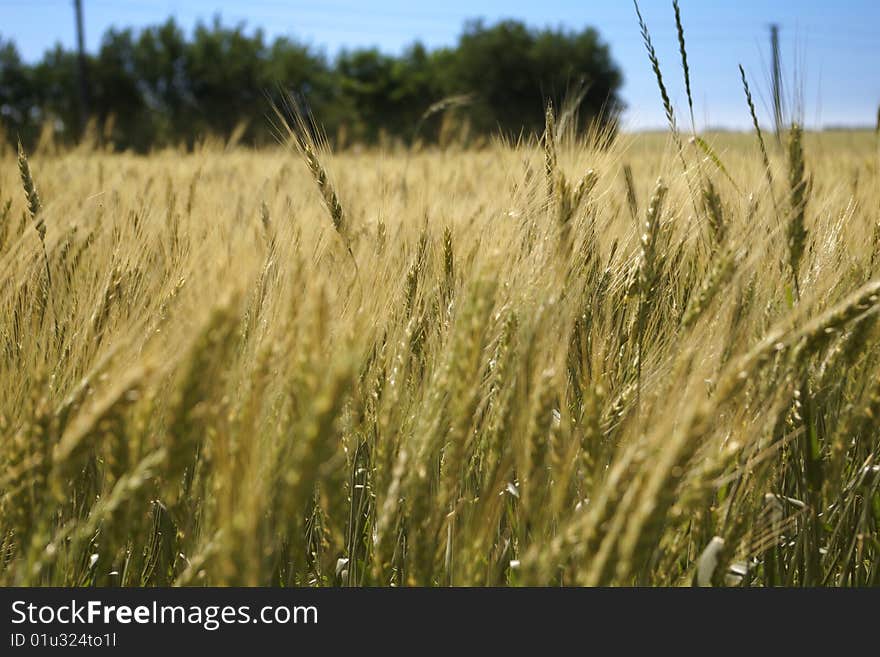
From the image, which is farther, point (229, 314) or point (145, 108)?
point (145, 108)

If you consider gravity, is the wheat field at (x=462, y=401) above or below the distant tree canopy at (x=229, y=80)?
below

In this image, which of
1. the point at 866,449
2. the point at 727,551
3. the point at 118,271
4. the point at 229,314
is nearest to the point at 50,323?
the point at 118,271

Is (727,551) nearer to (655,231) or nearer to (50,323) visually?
(655,231)

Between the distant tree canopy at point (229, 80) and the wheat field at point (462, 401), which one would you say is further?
the distant tree canopy at point (229, 80)

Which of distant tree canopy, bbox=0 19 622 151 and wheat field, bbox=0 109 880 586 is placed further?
distant tree canopy, bbox=0 19 622 151

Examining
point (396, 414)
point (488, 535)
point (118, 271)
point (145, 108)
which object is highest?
point (145, 108)

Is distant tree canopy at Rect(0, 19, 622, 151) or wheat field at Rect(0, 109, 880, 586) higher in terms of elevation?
distant tree canopy at Rect(0, 19, 622, 151)

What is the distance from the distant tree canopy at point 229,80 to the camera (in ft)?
95.7

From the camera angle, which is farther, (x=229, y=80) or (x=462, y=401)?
(x=229, y=80)

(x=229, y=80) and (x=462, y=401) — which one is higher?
(x=229, y=80)

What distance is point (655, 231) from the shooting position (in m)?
1.09

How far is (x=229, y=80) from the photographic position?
30.6 meters

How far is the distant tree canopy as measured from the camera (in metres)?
29.2

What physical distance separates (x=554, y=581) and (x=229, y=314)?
2.10ft
